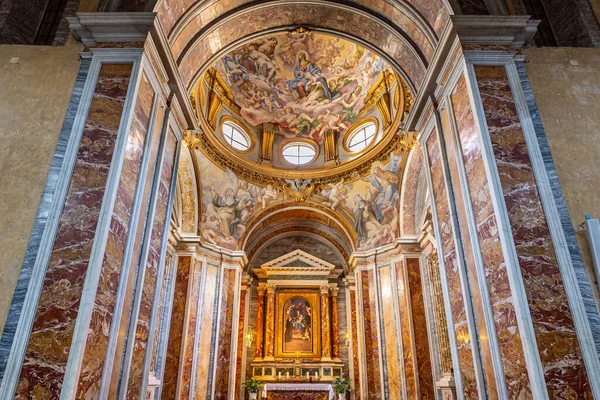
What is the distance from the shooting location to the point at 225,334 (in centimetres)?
1384

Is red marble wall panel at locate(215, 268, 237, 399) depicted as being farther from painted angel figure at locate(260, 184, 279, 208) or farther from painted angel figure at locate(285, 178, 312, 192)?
painted angel figure at locate(285, 178, 312, 192)

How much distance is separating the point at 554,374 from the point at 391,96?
459 inches

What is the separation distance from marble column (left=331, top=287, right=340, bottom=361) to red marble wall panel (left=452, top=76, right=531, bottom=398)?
12.2 m

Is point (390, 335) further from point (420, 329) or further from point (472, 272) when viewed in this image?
point (472, 272)

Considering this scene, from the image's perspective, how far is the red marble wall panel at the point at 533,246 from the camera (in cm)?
436

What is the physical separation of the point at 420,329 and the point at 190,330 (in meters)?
6.84

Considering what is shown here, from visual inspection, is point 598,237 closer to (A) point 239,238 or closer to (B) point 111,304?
(B) point 111,304

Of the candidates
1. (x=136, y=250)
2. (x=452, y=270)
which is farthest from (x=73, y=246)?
(x=452, y=270)

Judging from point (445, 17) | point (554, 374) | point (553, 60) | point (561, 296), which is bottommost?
point (554, 374)

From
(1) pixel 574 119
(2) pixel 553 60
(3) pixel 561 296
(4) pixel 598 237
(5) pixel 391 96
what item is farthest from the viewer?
(5) pixel 391 96

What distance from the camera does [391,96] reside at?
14656mm

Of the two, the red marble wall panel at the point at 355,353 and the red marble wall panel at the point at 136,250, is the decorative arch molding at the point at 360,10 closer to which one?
the red marble wall panel at the point at 136,250

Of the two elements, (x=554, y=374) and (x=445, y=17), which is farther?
(x=445, y=17)

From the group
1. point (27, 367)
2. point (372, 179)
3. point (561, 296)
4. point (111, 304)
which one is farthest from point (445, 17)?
point (372, 179)
